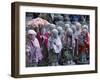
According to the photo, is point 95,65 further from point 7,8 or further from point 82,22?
point 7,8

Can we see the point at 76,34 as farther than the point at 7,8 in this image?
Yes

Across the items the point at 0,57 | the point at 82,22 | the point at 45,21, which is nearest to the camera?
the point at 0,57

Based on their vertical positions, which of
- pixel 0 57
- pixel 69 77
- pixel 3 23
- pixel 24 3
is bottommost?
pixel 69 77

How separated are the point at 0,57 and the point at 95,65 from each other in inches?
31.6

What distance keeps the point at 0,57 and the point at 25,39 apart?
222 mm

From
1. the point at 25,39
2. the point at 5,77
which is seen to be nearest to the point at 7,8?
the point at 25,39

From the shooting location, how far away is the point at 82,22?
82.4 inches

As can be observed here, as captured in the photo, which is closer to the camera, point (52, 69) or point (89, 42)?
point (52, 69)

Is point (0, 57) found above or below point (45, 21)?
below

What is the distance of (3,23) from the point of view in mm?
1816

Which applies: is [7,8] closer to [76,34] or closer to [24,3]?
[24,3]

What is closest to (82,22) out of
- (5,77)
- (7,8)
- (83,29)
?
(83,29)

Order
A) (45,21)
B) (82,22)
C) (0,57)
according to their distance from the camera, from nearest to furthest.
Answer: (0,57), (45,21), (82,22)

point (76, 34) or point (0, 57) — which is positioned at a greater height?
point (76, 34)
